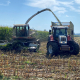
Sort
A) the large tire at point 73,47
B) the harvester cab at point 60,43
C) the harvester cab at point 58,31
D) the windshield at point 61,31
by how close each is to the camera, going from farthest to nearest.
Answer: the windshield at point 61,31, the harvester cab at point 58,31, the large tire at point 73,47, the harvester cab at point 60,43

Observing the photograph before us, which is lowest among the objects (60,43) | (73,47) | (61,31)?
(73,47)

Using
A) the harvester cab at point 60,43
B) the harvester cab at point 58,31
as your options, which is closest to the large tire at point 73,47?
the harvester cab at point 60,43

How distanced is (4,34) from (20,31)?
4.33 m

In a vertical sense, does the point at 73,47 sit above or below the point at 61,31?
below

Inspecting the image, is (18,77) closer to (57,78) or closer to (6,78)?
(6,78)

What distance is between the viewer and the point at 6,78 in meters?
4.32

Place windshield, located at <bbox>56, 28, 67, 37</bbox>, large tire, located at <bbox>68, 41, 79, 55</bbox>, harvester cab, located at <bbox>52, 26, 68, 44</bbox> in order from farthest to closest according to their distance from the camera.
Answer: windshield, located at <bbox>56, 28, 67, 37</bbox>
harvester cab, located at <bbox>52, 26, 68, 44</bbox>
large tire, located at <bbox>68, 41, 79, 55</bbox>

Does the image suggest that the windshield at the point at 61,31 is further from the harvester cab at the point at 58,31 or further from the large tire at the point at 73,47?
the large tire at the point at 73,47

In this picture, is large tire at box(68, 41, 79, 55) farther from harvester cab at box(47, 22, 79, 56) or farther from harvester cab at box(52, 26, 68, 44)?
harvester cab at box(52, 26, 68, 44)

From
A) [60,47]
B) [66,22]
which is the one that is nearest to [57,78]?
[60,47]

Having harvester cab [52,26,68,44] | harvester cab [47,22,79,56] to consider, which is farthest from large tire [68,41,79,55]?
harvester cab [52,26,68,44]

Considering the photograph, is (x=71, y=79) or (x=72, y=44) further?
(x=72, y=44)

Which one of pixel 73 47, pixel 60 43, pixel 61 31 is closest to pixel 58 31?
pixel 61 31

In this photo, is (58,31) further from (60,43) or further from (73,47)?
(73,47)
